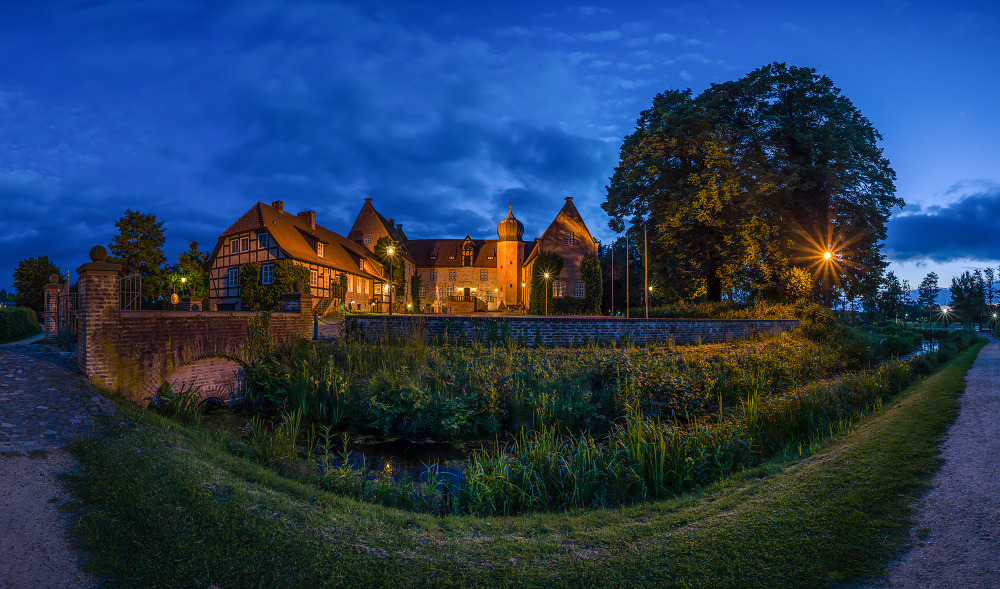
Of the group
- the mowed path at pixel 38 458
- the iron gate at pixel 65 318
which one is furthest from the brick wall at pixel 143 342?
the iron gate at pixel 65 318

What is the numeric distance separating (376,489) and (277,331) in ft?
29.1

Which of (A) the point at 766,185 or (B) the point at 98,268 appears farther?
(A) the point at 766,185

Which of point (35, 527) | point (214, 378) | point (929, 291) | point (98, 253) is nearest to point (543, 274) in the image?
point (214, 378)

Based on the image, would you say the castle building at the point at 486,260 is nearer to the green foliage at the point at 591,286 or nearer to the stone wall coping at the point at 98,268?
the green foliage at the point at 591,286

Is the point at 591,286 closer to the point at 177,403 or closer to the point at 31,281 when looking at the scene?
the point at 177,403

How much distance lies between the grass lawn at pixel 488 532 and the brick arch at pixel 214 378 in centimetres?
524

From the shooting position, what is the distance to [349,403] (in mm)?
10453

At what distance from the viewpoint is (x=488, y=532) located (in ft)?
12.8

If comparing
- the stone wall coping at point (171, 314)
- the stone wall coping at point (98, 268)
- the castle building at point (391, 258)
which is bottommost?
the stone wall coping at point (171, 314)

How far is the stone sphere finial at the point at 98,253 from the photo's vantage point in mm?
8250

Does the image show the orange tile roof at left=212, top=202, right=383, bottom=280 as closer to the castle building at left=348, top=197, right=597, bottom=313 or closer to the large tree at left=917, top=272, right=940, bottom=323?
the castle building at left=348, top=197, right=597, bottom=313

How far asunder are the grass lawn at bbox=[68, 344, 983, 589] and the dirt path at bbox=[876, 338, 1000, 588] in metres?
0.13

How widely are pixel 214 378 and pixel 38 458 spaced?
632 cm

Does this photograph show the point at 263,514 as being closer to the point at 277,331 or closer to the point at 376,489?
the point at 376,489
